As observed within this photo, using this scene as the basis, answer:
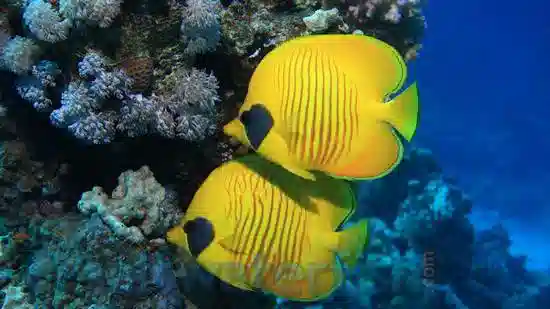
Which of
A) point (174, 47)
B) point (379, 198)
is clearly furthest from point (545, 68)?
point (174, 47)

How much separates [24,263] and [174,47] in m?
1.23

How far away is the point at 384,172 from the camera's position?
4.41 feet

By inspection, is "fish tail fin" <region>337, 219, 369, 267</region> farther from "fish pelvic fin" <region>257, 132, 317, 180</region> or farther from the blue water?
the blue water

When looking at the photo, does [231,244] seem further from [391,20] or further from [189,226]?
[391,20]

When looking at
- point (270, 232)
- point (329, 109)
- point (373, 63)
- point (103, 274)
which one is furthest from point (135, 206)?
point (373, 63)

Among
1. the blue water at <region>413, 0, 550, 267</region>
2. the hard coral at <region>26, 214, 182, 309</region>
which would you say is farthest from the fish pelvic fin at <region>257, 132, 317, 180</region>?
the blue water at <region>413, 0, 550, 267</region>

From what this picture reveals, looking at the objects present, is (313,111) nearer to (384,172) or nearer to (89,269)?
(384,172)

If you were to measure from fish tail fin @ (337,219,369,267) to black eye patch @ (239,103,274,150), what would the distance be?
0.40 metres

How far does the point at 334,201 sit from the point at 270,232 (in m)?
0.23

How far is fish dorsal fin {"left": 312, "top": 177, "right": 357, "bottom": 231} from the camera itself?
1.49 m

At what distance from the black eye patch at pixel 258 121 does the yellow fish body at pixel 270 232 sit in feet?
0.65

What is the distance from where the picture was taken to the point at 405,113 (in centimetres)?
132

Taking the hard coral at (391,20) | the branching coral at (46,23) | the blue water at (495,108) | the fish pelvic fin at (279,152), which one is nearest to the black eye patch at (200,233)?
the fish pelvic fin at (279,152)

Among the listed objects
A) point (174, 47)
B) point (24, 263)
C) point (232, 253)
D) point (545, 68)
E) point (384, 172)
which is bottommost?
point (24, 263)
